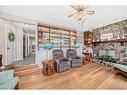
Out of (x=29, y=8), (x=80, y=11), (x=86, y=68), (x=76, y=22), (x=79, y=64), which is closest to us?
(x=29, y=8)

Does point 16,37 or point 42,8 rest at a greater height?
point 42,8

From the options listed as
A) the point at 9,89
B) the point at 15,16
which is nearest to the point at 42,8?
the point at 15,16

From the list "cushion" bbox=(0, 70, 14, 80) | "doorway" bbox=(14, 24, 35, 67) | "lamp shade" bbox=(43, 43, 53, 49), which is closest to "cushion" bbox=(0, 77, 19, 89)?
"cushion" bbox=(0, 70, 14, 80)

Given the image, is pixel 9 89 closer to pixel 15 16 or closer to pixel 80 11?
pixel 15 16

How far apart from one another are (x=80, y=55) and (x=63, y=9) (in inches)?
57.0

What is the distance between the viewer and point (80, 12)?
2.31 m

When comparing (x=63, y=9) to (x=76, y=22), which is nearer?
(x=63, y=9)

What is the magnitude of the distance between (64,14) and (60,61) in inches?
57.7

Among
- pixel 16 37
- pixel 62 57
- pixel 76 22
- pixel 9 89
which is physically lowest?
pixel 9 89

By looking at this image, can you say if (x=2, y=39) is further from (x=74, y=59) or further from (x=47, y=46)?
(x=74, y=59)

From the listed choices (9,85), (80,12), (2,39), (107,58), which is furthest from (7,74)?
(107,58)

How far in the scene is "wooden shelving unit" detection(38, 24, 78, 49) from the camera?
2.37 m

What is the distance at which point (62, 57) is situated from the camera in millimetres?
3330

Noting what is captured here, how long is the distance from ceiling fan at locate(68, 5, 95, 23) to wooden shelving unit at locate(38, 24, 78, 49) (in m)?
0.34
